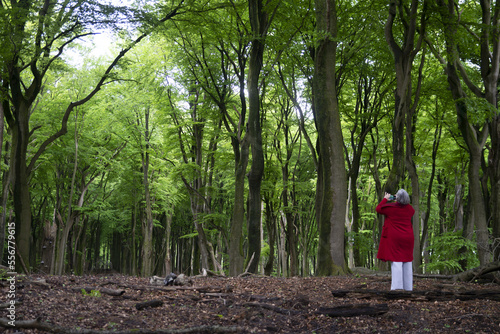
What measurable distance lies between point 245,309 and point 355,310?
1.43m

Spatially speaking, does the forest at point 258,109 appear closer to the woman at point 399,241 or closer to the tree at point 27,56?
the tree at point 27,56

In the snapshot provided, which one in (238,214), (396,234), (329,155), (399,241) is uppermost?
(329,155)

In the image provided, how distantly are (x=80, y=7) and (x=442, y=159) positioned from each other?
55.3 ft

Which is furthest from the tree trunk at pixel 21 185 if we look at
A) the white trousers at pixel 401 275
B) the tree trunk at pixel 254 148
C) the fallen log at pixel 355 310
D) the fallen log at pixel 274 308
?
the white trousers at pixel 401 275

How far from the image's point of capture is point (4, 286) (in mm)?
5172

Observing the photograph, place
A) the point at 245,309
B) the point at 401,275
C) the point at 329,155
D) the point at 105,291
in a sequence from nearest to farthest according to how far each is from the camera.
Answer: the point at 245,309
the point at 105,291
the point at 401,275
the point at 329,155

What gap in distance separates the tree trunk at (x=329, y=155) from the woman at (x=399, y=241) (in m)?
2.03

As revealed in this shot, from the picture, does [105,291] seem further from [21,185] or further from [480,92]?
[480,92]

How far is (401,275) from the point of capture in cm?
623

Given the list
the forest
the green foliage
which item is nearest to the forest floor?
the forest

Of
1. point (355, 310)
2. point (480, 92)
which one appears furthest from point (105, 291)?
point (480, 92)

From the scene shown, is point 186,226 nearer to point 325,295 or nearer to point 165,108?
point 165,108

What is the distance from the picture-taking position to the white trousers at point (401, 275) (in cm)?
618

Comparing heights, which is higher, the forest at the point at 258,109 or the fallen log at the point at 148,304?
the forest at the point at 258,109
